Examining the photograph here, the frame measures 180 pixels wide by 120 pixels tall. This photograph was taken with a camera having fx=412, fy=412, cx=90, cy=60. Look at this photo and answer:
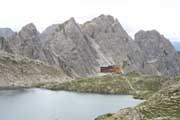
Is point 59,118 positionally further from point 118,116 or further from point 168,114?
point 168,114

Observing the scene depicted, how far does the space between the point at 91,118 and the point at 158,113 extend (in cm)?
5987

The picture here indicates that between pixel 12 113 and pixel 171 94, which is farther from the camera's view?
pixel 12 113

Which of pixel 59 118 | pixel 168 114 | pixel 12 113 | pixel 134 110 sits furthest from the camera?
pixel 12 113

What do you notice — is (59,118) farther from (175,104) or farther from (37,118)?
(175,104)

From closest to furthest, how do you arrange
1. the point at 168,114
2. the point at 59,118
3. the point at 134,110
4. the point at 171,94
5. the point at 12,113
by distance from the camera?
the point at 168,114 < the point at 134,110 < the point at 171,94 < the point at 59,118 < the point at 12,113

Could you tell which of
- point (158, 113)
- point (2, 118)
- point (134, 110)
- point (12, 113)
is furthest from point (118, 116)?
point (12, 113)

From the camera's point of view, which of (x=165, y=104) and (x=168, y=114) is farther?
(x=165, y=104)

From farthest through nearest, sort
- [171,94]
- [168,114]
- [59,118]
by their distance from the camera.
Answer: [59,118] < [171,94] < [168,114]

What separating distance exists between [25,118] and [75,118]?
16217 millimetres

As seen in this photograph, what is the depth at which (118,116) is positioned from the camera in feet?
263

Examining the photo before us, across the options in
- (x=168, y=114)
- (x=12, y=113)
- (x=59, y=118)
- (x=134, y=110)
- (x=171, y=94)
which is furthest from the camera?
(x=12, y=113)

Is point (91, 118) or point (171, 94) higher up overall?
point (171, 94)

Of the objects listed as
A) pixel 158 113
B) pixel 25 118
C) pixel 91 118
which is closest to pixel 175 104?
pixel 158 113

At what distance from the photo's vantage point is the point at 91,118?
5241 inches
